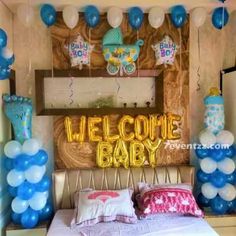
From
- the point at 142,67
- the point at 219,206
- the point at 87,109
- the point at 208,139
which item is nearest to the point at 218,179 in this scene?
the point at 219,206

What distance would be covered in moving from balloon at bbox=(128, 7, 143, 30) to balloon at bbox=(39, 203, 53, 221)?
195cm

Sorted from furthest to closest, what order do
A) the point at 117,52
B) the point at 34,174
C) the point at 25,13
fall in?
1. the point at 117,52
2. the point at 25,13
3. the point at 34,174

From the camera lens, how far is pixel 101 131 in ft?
9.70

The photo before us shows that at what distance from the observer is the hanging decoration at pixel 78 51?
286 centimetres

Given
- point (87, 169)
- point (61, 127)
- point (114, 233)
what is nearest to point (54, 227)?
point (114, 233)

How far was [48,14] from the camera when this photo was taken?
2738 mm

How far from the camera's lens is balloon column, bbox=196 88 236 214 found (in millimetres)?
2717

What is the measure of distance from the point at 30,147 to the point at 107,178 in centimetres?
82

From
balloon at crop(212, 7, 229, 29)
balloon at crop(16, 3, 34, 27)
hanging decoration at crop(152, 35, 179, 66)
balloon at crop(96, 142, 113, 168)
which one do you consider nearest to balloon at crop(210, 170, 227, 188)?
balloon at crop(96, 142, 113, 168)

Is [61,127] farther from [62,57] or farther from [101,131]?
[62,57]

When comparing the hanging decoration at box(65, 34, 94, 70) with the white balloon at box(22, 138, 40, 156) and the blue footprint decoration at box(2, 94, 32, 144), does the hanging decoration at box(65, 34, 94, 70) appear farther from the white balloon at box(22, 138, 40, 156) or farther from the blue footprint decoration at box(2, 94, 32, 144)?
the white balloon at box(22, 138, 40, 156)

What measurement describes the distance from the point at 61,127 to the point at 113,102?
59 cm

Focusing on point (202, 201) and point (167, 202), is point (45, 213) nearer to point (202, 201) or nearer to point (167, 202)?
point (167, 202)

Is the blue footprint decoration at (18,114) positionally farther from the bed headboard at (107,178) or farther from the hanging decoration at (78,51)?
the hanging decoration at (78,51)
